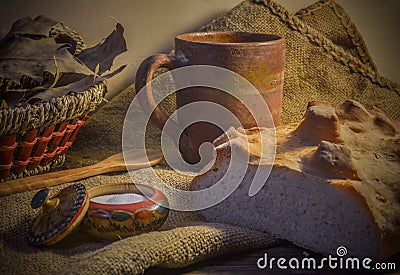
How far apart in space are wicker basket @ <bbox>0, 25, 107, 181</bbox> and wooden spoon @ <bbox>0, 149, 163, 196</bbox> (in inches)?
1.7

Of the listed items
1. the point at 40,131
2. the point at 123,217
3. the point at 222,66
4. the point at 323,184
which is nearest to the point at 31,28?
the point at 40,131

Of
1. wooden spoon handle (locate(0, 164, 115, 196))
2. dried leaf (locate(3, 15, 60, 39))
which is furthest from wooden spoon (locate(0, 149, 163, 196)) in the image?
dried leaf (locate(3, 15, 60, 39))

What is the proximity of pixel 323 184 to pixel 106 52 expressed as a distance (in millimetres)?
648

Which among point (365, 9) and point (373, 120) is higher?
point (365, 9)

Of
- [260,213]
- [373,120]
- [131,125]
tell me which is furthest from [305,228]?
[131,125]

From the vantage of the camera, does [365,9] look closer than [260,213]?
No

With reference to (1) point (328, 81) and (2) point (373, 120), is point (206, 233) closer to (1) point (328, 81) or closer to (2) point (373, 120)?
(2) point (373, 120)

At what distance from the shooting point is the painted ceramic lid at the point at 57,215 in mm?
877

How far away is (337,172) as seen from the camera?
2.94 ft

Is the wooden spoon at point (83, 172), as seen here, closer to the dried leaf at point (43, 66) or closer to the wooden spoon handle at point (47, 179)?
the wooden spoon handle at point (47, 179)

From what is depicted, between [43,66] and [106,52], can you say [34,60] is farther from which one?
[106,52]

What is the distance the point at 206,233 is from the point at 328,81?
759 mm

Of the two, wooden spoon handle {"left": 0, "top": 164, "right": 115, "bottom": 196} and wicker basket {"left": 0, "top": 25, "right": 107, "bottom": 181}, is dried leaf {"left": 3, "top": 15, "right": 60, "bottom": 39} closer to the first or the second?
wicker basket {"left": 0, "top": 25, "right": 107, "bottom": 181}

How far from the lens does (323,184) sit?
2.92 ft
